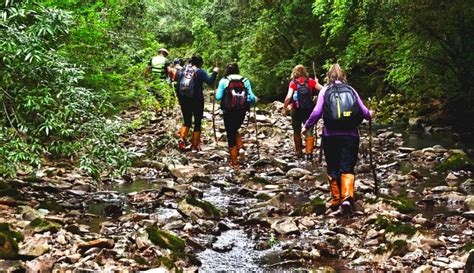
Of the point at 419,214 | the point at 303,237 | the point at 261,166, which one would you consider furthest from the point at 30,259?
the point at 261,166

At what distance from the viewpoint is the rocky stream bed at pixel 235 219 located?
5164 mm

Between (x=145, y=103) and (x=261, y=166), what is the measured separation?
3084 mm

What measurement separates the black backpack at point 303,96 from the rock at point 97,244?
6.69 metres

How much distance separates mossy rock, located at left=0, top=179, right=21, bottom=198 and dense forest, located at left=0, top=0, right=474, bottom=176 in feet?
1.04

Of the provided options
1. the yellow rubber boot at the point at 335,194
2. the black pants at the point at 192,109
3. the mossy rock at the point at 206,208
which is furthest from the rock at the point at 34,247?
the black pants at the point at 192,109

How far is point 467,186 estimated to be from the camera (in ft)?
28.2

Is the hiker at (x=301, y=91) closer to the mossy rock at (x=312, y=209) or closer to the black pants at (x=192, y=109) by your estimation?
the black pants at (x=192, y=109)

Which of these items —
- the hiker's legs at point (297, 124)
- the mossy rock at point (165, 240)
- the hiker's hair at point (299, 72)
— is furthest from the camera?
the hiker's legs at point (297, 124)

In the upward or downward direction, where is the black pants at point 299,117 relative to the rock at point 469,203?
upward

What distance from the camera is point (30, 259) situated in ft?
16.1

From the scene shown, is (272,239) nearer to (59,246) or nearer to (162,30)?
(59,246)

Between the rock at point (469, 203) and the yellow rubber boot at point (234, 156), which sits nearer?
the rock at point (469, 203)

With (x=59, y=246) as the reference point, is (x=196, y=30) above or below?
above

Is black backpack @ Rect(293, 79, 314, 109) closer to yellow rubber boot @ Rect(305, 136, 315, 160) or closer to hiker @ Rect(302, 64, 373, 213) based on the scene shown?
yellow rubber boot @ Rect(305, 136, 315, 160)
